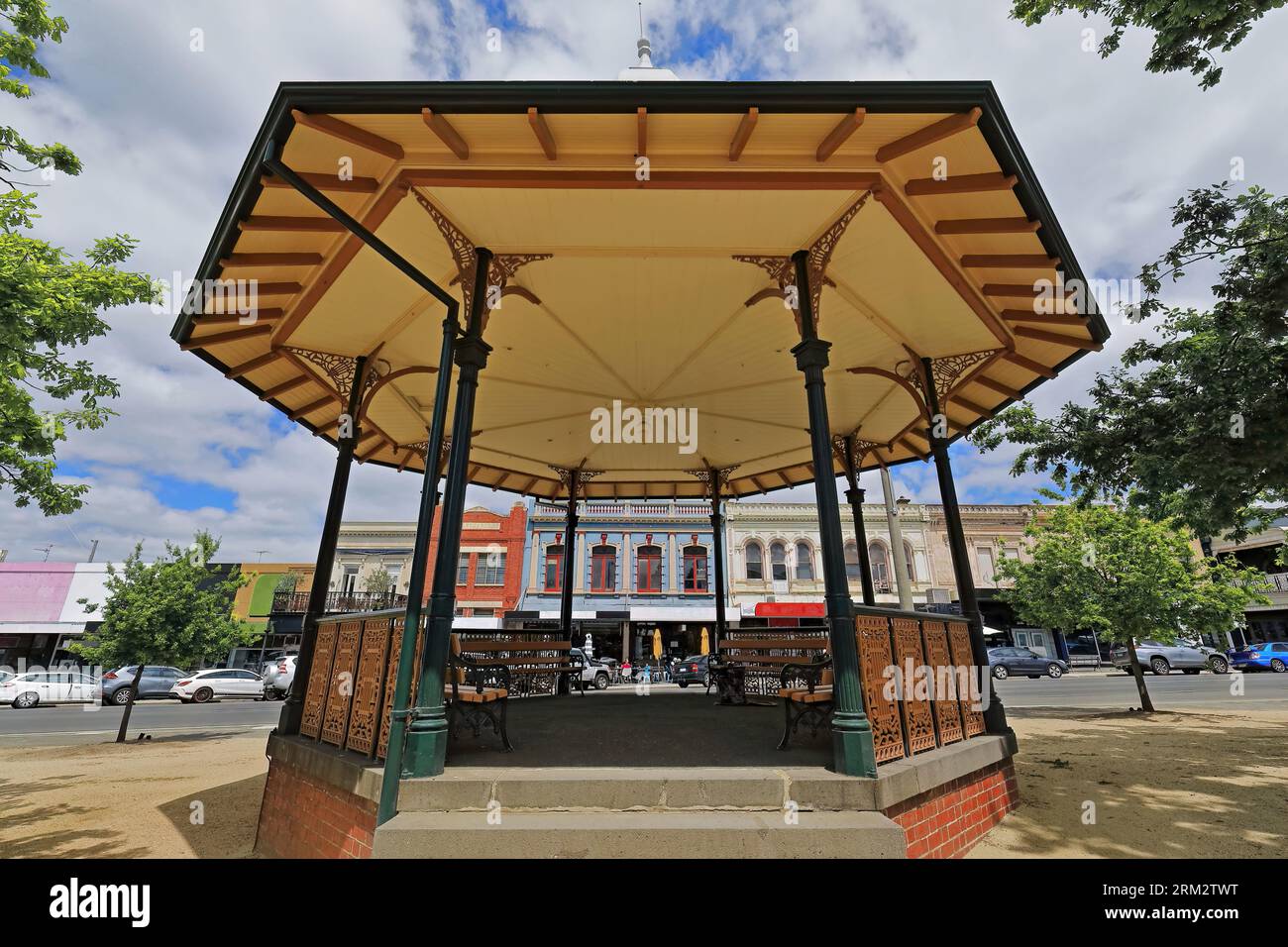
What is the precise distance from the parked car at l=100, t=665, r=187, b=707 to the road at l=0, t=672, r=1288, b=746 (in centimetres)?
46

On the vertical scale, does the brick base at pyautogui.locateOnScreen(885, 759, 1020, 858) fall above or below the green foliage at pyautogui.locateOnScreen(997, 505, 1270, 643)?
below

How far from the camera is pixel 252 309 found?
19.5 feet

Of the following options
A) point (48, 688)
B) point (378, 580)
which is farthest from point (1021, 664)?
point (48, 688)

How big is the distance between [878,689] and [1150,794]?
4296mm

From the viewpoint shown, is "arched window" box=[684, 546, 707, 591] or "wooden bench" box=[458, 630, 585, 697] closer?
"wooden bench" box=[458, 630, 585, 697]

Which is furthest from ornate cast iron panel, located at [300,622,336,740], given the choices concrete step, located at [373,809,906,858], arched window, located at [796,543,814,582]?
arched window, located at [796,543,814,582]

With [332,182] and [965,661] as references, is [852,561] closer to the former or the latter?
[965,661]

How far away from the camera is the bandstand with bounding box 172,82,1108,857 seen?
3.73 meters

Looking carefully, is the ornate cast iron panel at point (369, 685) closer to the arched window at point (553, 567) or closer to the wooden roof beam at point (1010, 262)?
the wooden roof beam at point (1010, 262)

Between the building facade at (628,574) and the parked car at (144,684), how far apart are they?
42.3 ft

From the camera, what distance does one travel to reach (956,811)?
4625 millimetres

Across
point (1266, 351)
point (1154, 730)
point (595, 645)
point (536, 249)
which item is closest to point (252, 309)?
point (536, 249)

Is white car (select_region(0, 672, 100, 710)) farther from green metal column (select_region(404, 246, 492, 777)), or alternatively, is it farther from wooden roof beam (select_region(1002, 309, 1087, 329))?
wooden roof beam (select_region(1002, 309, 1087, 329))
